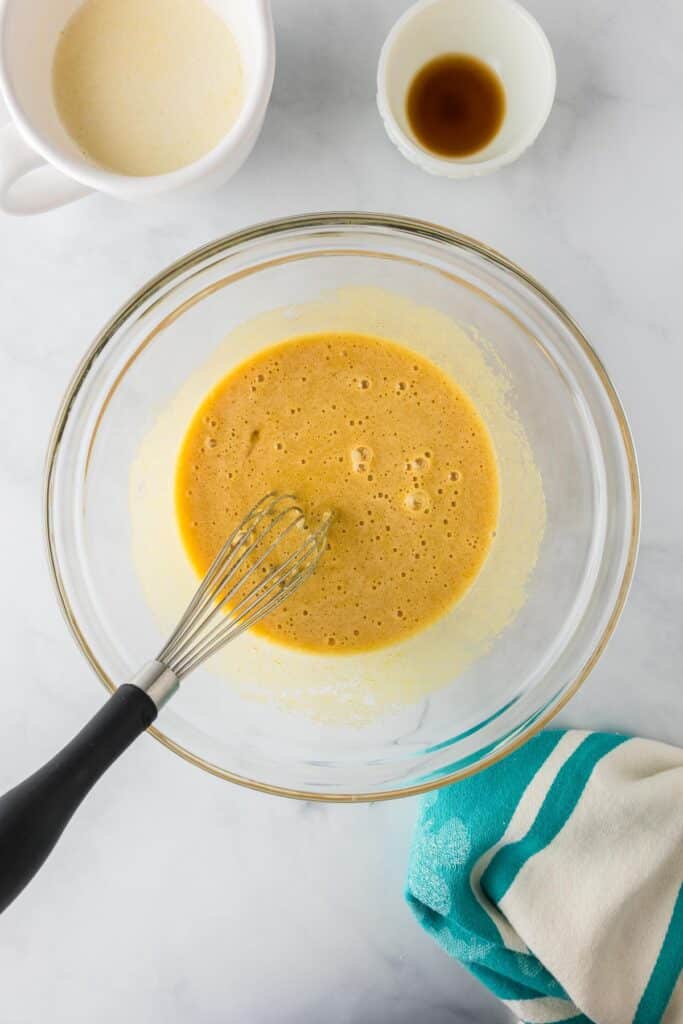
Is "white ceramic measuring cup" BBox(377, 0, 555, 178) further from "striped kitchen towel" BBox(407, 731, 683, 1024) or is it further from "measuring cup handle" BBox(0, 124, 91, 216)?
"striped kitchen towel" BBox(407, 731, 683, 1024)

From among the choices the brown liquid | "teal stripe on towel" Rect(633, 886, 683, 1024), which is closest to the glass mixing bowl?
the brown liquid

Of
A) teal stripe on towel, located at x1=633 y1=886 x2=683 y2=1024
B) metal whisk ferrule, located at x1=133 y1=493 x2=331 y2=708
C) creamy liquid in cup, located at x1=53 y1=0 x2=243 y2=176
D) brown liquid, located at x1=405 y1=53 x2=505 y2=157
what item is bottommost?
teal stripe on towel, located at x1=633 y1=886 x2=683 y2=1024

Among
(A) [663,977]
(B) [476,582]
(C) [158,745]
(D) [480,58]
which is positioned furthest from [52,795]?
(D) [480,58]

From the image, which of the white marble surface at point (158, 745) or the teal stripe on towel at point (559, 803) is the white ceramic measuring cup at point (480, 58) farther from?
the teal stripe on towel at point (559, 803)

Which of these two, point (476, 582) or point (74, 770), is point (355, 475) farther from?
point (74, 770)

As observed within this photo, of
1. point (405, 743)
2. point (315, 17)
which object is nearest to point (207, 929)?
point (405, 743)

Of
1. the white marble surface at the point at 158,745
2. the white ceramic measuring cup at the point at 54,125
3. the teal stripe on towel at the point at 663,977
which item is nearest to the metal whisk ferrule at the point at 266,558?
the white marble surface at the point at 158,745
